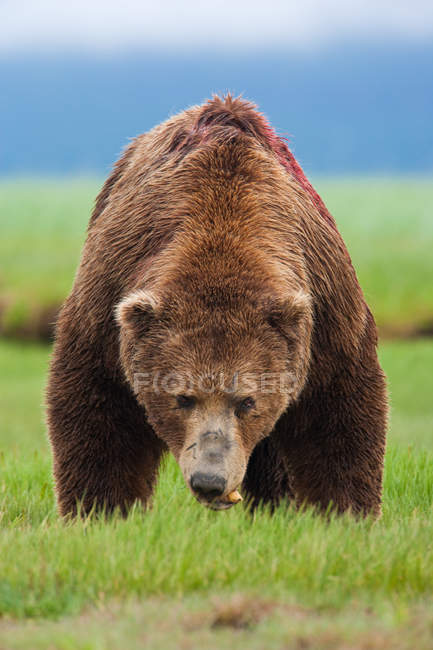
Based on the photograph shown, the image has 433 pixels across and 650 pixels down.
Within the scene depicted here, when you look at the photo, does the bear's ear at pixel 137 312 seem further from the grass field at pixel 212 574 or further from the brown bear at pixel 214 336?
the grass field at pixel 212 574

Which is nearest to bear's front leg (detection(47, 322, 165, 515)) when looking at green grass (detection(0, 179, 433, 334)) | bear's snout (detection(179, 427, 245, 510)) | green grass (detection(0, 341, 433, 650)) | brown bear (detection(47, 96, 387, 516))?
brown bear (detection(47, 96, 387, 516))

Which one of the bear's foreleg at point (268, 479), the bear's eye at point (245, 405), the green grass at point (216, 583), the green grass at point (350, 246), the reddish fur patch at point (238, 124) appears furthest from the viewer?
the green grass at point (350, 246)

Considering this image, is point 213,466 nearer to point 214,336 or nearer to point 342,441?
point 214,336

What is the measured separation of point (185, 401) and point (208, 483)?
0.40m

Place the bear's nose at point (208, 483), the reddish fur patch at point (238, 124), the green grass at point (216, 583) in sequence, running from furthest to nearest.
→ the reddish fur patch at point (238, 124) < the bear's nose at point (208, 483) < the green grass at point (216, 583)

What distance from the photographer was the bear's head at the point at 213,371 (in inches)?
148

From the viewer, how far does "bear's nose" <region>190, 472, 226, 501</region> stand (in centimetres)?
362

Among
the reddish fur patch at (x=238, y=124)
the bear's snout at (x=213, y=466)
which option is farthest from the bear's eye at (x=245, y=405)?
the reddish fur patch at (x=238, y=124)

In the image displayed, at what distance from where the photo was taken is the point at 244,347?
3844 mm

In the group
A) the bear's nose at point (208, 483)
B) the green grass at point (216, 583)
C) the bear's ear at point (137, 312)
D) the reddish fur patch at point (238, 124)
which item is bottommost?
the green grass at point (216, 583)

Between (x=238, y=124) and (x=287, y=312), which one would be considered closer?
(x=287, y=312)

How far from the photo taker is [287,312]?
3.89m

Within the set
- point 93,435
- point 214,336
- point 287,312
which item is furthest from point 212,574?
point 93,435

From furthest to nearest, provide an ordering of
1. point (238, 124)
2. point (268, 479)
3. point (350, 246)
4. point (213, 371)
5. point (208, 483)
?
point (350, 246) → point (268, 479) → point (238, 124) → point (213, 371) → point (208, 483)
